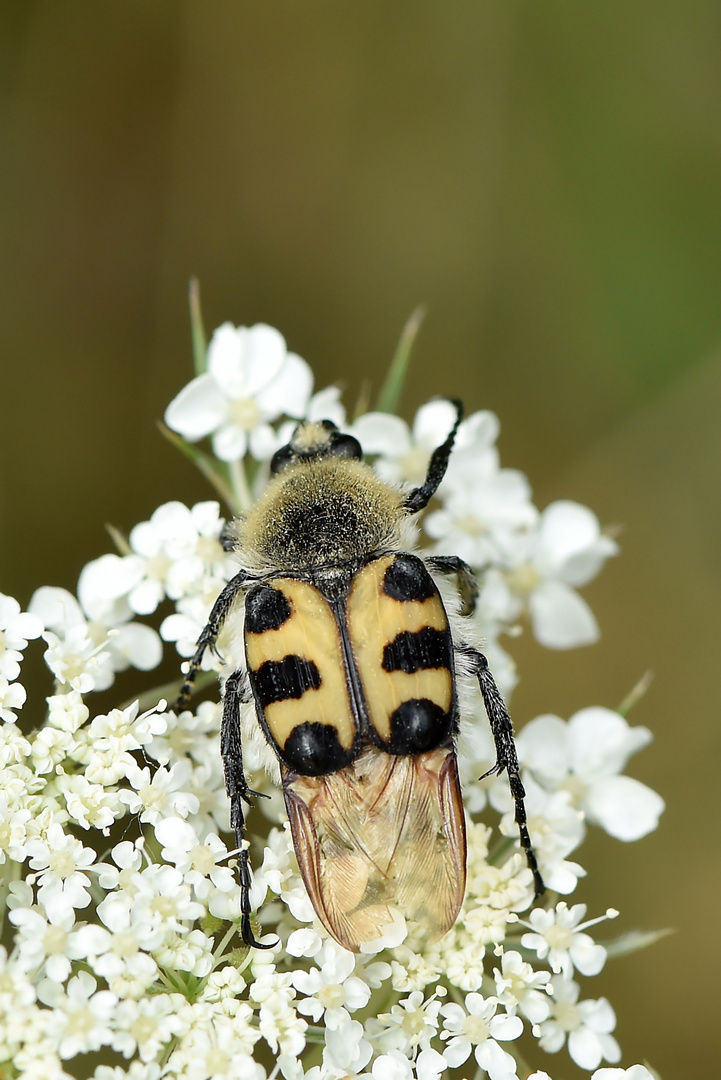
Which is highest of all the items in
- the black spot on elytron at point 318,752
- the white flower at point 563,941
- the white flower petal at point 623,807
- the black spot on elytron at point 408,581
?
the black spot on elytron at point 408,581

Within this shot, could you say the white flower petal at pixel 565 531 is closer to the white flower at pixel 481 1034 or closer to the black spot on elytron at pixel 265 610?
the black spot on elytron at pixel 265 610

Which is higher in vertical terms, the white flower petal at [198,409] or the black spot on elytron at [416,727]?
the white flower petal at [198,409]

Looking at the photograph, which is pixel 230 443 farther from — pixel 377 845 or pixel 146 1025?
pixel 146 1025

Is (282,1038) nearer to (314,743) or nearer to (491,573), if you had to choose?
(314,743)

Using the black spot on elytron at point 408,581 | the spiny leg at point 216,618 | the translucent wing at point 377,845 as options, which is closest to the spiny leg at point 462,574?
the black spot on elytron at point 408,581

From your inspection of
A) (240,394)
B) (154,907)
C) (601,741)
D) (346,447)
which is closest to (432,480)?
(346,447)
